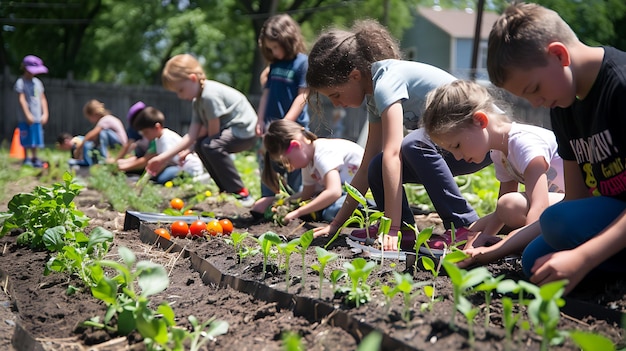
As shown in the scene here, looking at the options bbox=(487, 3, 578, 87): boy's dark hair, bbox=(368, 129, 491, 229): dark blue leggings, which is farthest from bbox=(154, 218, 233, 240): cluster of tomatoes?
bbox=(487, 3, 578, 87): boy's dark hair

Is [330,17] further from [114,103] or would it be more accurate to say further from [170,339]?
[170,339]

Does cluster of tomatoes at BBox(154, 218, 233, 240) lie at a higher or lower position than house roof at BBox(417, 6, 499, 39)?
higher

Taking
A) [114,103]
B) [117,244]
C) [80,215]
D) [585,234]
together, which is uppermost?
[585,234]

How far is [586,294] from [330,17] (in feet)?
92.1

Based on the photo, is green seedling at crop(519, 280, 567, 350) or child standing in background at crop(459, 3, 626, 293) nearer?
green seedling at crop(519, 280, 567, 350)

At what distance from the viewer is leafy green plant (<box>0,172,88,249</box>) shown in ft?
11.2

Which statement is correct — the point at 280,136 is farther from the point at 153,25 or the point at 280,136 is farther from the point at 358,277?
the point at 153,25

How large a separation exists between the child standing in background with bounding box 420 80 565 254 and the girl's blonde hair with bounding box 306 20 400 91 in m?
0.83

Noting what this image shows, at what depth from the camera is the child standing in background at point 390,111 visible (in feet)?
11.6

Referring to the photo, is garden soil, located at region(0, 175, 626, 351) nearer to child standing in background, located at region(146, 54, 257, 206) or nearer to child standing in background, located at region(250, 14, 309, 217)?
child standing in background, located at region(250, 14, 309, 217)

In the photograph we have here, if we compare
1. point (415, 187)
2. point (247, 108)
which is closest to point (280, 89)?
point (247, 108)

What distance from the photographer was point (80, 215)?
3.54 meters

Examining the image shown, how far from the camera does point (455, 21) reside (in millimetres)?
38406

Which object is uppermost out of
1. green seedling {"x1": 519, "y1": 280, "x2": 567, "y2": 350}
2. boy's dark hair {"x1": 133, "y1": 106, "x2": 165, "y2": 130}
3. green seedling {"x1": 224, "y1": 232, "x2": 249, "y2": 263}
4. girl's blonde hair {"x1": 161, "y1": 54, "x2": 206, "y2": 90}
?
green seedling {"x1": 519, "y1": 280, "x2": 567, "y2": 350}
